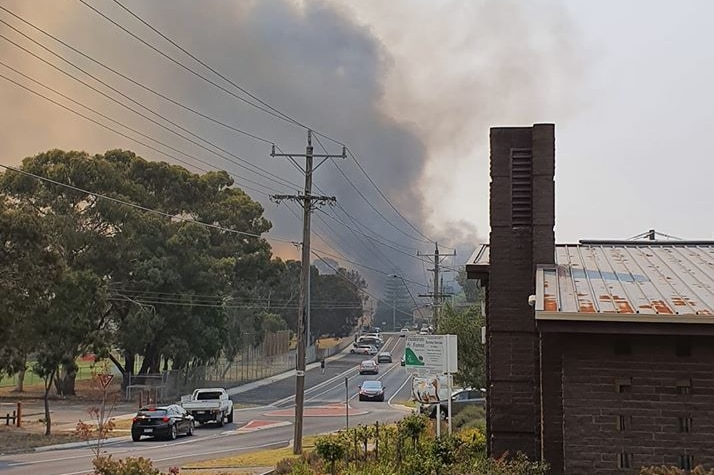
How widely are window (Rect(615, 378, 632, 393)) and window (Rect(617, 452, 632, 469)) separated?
2.35 feet

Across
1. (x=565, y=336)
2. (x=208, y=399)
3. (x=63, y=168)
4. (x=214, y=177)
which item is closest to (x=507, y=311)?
(x=565, y=336)

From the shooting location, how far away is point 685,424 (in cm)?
963

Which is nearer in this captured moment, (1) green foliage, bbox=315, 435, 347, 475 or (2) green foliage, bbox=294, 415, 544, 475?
(2) green foliage, bbox=294, 415, 544, 475

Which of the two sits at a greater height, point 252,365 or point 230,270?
point 230,270

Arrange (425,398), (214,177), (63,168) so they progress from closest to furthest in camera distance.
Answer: (425,398) < (63,168) < (214,177)

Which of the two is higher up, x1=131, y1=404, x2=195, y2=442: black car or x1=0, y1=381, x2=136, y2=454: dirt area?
x1=131, y1=404, x2=195, y2=442: black car

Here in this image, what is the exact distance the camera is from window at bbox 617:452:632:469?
31.8ft

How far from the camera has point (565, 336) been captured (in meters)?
10.0

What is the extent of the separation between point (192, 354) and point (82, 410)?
11783 mm

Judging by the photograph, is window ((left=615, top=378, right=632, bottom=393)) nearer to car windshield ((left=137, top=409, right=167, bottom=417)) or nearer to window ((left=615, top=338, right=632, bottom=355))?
window ((left=615, top=338, right=632, bottom=355))

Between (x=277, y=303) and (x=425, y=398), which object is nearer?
(x=425, y=398)

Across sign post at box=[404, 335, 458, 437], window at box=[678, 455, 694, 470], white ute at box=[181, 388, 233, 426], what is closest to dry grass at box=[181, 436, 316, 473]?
sign post at box=[404, 335, 458, 437]

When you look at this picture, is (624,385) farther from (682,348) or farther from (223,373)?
(223,373)

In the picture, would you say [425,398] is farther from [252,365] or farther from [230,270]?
[252,365]
